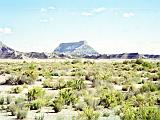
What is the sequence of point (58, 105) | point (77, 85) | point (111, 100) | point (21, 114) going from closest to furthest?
point (21, 114) → point (58, 105) → point (111, 100) → point (77, 85)

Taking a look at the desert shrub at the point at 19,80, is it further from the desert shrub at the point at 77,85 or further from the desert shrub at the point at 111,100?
the desert shrub at the point at 111,100

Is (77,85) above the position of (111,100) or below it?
above

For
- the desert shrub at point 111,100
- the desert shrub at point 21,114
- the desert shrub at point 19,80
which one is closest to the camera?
the desert shrub at point 21,114

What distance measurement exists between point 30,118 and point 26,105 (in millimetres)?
3107

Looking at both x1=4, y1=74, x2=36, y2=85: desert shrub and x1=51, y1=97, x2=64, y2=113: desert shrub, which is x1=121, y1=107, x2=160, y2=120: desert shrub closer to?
x1=51, y1=97, x2=64, y2=113: desert shrub

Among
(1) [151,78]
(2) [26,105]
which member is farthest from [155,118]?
(1) [151,78]

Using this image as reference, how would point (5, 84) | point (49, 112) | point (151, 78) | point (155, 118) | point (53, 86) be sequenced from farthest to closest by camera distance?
point (151, 78)
point (5, 84)
point (53, 86)
point (49, 112)
point (155, 118)

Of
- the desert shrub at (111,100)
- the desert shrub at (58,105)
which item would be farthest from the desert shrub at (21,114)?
the desert shrub at (111,100)

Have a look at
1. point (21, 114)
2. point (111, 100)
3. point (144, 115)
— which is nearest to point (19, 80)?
point (111, 100)

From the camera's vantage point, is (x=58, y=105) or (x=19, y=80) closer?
(x=58, y=105)

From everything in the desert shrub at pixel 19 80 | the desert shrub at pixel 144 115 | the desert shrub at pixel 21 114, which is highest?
the desert shrub at pixel 19 80

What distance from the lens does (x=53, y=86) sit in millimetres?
32438

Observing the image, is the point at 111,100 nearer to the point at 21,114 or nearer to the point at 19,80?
the point at 21,114

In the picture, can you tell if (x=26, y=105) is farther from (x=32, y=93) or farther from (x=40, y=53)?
(x=40, y=53)
